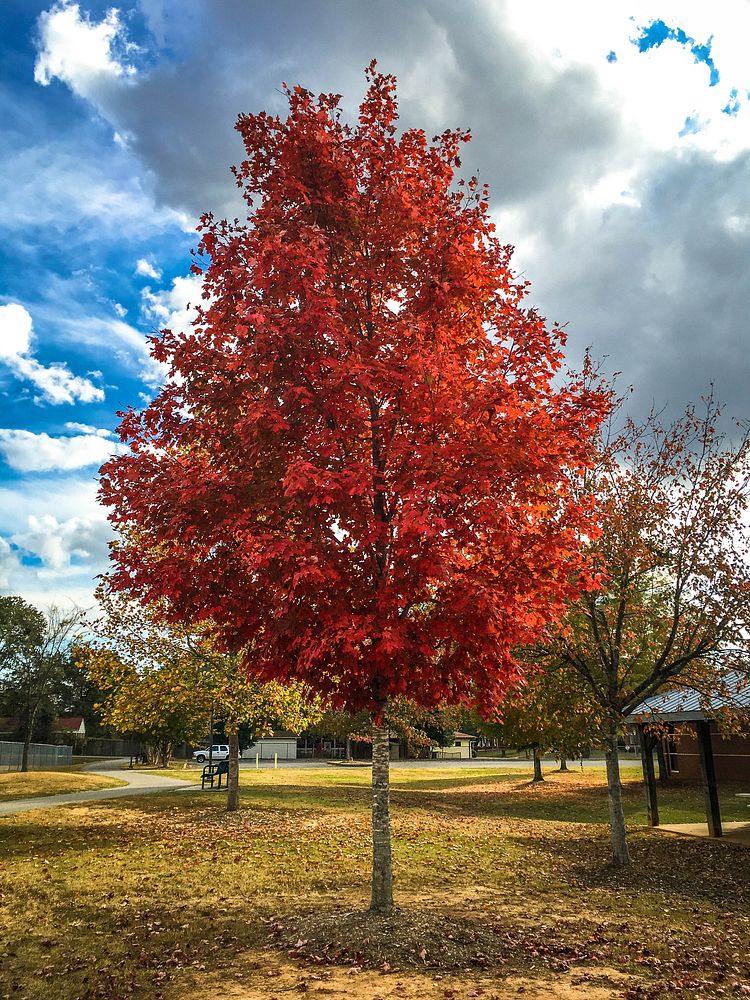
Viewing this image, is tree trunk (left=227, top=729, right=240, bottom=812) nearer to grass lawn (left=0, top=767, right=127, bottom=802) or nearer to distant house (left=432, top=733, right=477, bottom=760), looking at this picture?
grass lawn (left=0, top=767, right=127, bottom=802)

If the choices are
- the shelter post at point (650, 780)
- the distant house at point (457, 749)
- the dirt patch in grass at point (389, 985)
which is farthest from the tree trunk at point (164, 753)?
the dirt patch in grass at point (389, 985)

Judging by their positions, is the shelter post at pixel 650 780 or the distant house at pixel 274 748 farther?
the distant house at pixel 274 748

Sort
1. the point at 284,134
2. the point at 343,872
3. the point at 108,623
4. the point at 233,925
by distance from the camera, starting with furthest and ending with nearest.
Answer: the point at 108,623 → the point at 343,872 → the point at 284,134 → the point at 233,925

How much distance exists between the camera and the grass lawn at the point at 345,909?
24.5 ft

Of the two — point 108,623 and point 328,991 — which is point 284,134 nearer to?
point 328,991

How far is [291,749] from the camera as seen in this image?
79188mm

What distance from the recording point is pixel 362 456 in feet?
31.4

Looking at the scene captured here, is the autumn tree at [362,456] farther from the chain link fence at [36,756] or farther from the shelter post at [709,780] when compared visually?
the chain link fence at [36,756]

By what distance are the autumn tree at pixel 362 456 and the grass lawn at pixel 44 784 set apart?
2478 centimetres

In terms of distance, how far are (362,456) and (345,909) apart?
6.32 m

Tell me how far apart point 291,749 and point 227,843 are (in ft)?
216

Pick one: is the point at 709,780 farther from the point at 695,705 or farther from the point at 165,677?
the point at 165,677

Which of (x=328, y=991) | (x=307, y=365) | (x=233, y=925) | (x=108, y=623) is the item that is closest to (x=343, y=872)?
(x=233, y=925)

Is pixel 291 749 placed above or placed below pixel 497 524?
below
